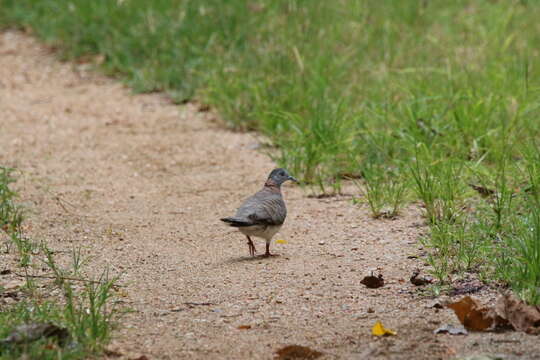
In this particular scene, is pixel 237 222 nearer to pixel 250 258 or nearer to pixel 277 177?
pixel 250 258

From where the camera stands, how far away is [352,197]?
20.2 feet

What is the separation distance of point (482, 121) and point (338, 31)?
96.5 inches

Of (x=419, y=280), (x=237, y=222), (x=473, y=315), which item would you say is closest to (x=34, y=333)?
(x=237, y=222)

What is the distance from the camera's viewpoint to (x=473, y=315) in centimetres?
369

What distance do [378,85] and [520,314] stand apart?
4.54m

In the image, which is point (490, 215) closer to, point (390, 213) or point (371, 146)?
point (390, 213)

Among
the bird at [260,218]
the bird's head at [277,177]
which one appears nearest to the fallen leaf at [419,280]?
the bird at [260,218]

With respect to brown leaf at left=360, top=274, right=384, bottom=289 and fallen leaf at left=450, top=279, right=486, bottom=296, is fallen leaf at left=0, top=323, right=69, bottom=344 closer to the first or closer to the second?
brown leaf at left=360, top=274, right=384, bottom=289

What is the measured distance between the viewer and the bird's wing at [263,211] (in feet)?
15.8

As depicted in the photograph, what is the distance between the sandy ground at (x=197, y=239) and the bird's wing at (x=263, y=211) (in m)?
0.26

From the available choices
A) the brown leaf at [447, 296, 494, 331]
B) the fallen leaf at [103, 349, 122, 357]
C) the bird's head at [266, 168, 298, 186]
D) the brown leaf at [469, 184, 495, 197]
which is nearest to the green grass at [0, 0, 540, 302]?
the brown leaf at [469, 184, 495, 197]

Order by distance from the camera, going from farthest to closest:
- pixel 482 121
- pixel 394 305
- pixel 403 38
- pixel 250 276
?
1. pixel 403 38
2. pixel 482 121
3. pixel 250 276
4. pixel 394 305

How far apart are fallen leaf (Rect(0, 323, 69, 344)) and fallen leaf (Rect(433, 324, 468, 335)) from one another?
5.20ft

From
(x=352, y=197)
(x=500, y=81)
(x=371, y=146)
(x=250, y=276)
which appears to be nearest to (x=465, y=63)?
(x=500, y=81)
